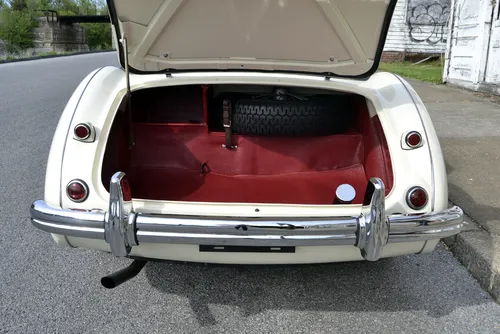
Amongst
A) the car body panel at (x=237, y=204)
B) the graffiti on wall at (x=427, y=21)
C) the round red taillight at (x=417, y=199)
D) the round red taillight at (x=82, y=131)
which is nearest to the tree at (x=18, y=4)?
the graffiti on wall at (x=427, y=21)

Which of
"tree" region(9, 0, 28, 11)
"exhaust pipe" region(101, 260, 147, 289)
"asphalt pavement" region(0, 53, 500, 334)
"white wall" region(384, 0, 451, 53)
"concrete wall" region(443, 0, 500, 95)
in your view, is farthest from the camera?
"tree" region(9, 0, 28, 11)

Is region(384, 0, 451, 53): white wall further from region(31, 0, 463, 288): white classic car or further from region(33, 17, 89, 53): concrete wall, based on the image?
region(33, 17, 89, 53): concrete wall

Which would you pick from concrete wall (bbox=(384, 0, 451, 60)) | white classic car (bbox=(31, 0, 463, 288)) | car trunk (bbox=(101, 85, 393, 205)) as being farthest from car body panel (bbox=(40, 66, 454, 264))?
concrete wall (bbox=(384, 0, 451, 60))

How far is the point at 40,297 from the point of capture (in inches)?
100

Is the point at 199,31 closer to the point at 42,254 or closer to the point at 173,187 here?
the point at 173,187

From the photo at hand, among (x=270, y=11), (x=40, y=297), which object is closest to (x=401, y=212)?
(x=270, y=11)

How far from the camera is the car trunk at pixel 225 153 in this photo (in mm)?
2912

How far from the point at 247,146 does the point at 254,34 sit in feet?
2.69

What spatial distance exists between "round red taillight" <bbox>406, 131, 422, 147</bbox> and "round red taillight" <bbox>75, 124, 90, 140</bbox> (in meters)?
1.77

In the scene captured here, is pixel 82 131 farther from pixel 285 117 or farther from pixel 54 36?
pixel 54 36

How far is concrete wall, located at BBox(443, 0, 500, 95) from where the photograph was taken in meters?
8.67

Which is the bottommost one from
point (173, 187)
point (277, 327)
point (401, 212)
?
point (277, 327)

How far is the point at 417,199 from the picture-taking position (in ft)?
7.41

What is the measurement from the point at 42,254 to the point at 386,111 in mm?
2481
